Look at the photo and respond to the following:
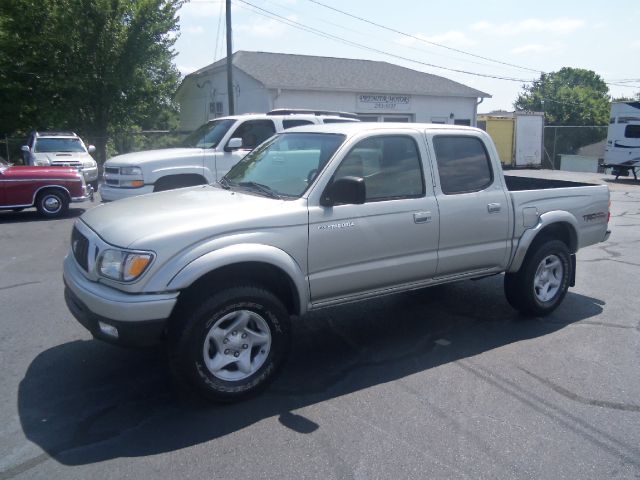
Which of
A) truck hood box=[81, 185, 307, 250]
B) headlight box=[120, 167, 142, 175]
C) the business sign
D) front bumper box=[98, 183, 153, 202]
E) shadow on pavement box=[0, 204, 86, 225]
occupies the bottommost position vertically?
shadow on pavement box=[0, 204, 86, 225]

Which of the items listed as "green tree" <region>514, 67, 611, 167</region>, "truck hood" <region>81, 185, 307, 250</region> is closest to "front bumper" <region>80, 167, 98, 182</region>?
"truck hood" <region>81, 185, 307, 250</region>

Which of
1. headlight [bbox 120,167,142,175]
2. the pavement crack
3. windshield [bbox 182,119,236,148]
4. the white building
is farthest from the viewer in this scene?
the white building

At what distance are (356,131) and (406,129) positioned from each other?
0.56 meters

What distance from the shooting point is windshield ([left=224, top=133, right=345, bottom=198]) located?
183 inches

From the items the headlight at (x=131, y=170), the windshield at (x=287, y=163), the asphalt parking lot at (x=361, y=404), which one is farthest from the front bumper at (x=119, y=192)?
the windshield at (x=287, y=163)

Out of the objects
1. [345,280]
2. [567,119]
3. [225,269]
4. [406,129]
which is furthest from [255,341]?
[567,119]

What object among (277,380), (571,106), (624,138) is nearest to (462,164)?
(277,380)

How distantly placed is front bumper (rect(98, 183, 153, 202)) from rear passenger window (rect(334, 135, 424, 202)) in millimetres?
5547

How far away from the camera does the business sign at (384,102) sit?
26625 millimetres

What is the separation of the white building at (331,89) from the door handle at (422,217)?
65.1ft

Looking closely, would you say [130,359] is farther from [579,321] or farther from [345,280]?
[579,321]

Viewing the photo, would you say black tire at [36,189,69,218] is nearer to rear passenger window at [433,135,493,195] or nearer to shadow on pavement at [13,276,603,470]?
shadow on pavement at [13,276,603,470]

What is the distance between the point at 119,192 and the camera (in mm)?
9508

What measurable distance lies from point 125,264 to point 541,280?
13.9ft
